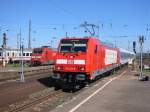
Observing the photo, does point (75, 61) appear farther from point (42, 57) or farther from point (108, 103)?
point (42, 57)

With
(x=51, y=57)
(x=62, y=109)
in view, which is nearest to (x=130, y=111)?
(x=62, y=109)

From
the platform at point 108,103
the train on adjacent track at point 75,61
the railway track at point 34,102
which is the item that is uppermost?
the train on adjacent track at point 75,61

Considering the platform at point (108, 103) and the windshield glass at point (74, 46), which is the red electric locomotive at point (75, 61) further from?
the platform at point (108, 103)

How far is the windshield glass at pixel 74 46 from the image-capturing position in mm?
20427

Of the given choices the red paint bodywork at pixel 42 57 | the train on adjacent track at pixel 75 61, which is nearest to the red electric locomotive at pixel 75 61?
the train on adjacent track at pixel 75 61

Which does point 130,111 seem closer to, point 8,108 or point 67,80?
point 8,108

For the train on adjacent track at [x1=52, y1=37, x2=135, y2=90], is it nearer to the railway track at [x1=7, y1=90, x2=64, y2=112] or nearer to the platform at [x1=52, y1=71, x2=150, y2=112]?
the railway track at [x1=7, y1=90, x2=64, y2=112]

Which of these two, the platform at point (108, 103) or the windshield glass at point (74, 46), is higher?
the windshield glass at point (74, 46)

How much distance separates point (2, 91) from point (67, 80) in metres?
3.90

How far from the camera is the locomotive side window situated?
804 inches

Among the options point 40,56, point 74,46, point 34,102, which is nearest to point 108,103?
point 34,102

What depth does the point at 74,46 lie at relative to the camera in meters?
20.6

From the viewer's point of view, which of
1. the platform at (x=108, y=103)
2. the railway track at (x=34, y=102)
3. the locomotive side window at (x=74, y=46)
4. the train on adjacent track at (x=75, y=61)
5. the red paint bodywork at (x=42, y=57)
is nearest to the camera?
the platform at (x=108, y=103)

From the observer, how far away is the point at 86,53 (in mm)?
20047
